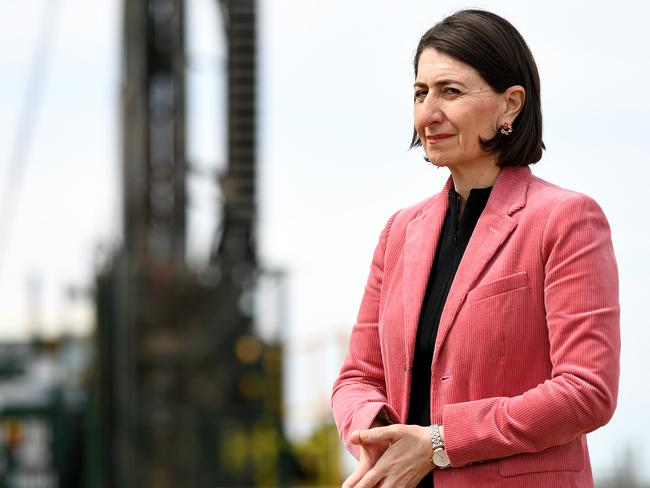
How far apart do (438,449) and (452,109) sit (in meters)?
0.50

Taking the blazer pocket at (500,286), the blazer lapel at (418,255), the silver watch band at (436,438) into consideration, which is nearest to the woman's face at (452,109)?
the blazer lapel at (418,255)

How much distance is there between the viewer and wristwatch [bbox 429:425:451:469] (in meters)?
2.16

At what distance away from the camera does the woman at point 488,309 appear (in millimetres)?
2094

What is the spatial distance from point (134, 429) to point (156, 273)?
6.49 ft

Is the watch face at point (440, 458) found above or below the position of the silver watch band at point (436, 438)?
below

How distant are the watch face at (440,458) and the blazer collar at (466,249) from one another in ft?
0.45

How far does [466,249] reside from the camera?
7.35 ft

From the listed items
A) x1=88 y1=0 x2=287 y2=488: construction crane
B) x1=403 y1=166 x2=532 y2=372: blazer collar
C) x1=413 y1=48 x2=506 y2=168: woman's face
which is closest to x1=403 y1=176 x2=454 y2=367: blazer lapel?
x1=403 y1=166 x2=532 y2=372: blazer collar

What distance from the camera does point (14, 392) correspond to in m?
20.1

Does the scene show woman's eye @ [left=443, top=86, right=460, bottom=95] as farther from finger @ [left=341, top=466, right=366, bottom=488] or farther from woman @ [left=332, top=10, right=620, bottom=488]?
finger @ [left=341, top=466, right=366, bottom=488]

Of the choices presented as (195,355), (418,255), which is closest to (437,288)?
(418,255)

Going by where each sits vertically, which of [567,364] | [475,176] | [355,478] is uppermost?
[475,176]

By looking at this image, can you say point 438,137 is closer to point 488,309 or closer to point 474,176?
point 474,176

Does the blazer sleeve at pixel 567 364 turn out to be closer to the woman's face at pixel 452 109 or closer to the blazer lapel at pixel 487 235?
the blazer lapel at pixel 487 235
